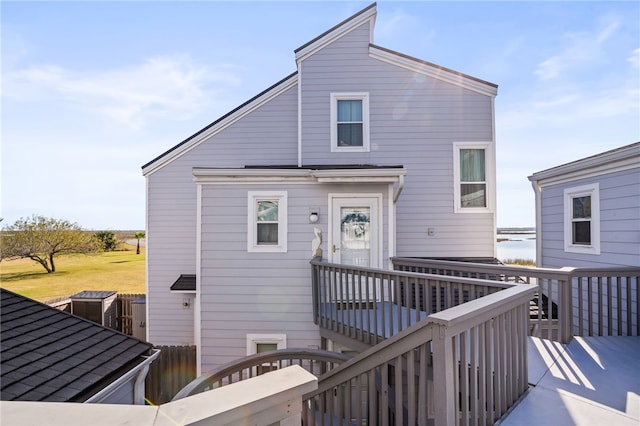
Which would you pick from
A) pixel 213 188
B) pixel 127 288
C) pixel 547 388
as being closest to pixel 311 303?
pixel 213 188

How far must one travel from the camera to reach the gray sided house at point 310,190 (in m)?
5.56

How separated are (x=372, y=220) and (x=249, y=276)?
267 centimetres

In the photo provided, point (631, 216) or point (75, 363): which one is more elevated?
point (631, 216)

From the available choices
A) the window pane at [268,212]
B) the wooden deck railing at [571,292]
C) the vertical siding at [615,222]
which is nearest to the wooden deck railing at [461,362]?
the wooden deck railing at [571,292]

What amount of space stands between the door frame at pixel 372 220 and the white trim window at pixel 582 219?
397 centimetres

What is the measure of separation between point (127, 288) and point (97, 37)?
11864 millimetres

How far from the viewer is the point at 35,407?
2.75 feet

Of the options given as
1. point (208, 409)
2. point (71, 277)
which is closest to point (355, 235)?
point (208, 409)

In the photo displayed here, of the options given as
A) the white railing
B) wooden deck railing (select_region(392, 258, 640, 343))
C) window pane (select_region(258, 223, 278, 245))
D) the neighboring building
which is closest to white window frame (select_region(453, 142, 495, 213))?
the neighboring building

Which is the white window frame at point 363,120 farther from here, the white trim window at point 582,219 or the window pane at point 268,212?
the white trim window at point 582,219

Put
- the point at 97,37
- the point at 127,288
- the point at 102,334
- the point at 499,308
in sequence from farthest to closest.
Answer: the point at 127,288, the point at 97,37, the point at 102,334, the point at 499,308

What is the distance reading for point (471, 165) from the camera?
7422 mm

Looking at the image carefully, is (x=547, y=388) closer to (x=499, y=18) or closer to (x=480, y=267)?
(x=480, y=267)

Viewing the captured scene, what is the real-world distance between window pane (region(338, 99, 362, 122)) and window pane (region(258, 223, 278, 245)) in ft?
11.8
